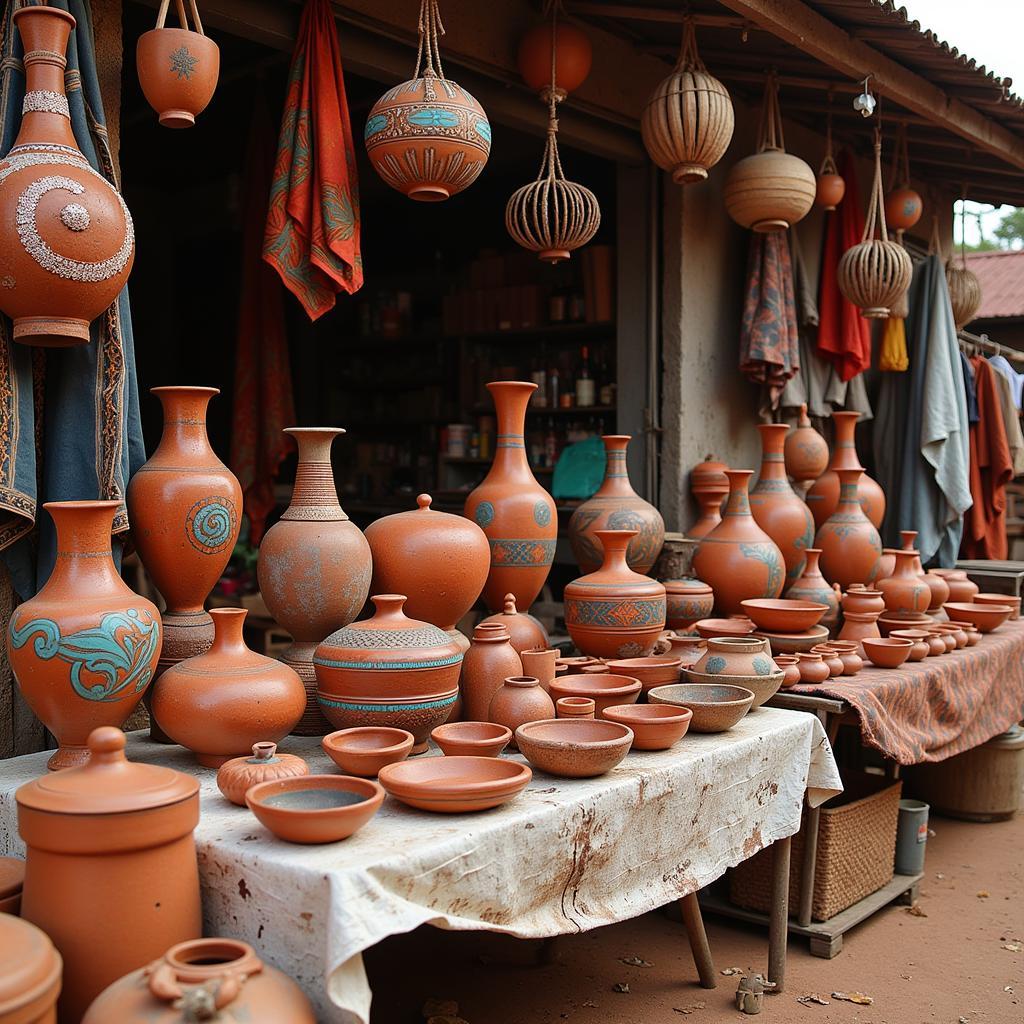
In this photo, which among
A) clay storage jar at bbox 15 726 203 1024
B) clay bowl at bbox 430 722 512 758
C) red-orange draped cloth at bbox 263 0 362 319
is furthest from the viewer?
red-orange draped cloth at bbox 263 0 362 319

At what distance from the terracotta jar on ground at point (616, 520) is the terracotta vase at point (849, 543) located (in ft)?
3.01

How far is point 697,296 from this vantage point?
183 inches

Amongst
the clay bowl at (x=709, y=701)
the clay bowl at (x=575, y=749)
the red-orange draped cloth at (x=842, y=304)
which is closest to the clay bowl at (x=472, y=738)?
the clay bowl at (x=575, y=749)

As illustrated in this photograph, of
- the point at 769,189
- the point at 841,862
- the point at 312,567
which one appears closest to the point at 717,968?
the point at 841,862

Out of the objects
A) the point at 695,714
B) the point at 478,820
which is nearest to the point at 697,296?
the point at 695,714

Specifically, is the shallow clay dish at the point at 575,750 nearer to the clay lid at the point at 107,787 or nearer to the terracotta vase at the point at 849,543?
the clay lid at the point at 107,787

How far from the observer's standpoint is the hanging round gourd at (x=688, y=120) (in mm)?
3752

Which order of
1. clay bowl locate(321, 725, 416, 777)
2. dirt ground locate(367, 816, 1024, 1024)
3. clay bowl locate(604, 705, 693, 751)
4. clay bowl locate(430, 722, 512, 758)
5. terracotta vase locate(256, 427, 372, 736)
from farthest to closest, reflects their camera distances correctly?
dirt ground locate(367, 816, 1024, 1024), terracotta vase locate(256, 427, 372, 736), clay bowl locate(604, 705, 693, 751), clay bowl locate(430, 722, 512, 758), clay bowl locate(321, 725, 416, 777)

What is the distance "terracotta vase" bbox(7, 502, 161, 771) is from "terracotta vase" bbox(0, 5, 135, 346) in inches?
17.5

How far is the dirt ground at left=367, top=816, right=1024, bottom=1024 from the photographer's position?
278cm

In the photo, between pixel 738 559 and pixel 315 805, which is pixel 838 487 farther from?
pixel 315 805

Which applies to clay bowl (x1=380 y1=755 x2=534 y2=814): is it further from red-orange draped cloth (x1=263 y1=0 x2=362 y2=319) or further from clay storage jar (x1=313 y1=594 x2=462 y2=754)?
red-orange draped cloth (x1=263 y1=0 x2=362 y2=319)

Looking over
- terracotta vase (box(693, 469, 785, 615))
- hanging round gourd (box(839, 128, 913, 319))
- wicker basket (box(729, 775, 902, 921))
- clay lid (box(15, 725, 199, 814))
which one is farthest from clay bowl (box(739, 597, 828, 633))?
clay lid (box(15, 725, 199, 814))

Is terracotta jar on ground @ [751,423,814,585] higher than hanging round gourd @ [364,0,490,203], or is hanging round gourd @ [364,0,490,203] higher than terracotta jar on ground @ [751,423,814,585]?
hanging round gourd @ [364,0,490,203]
